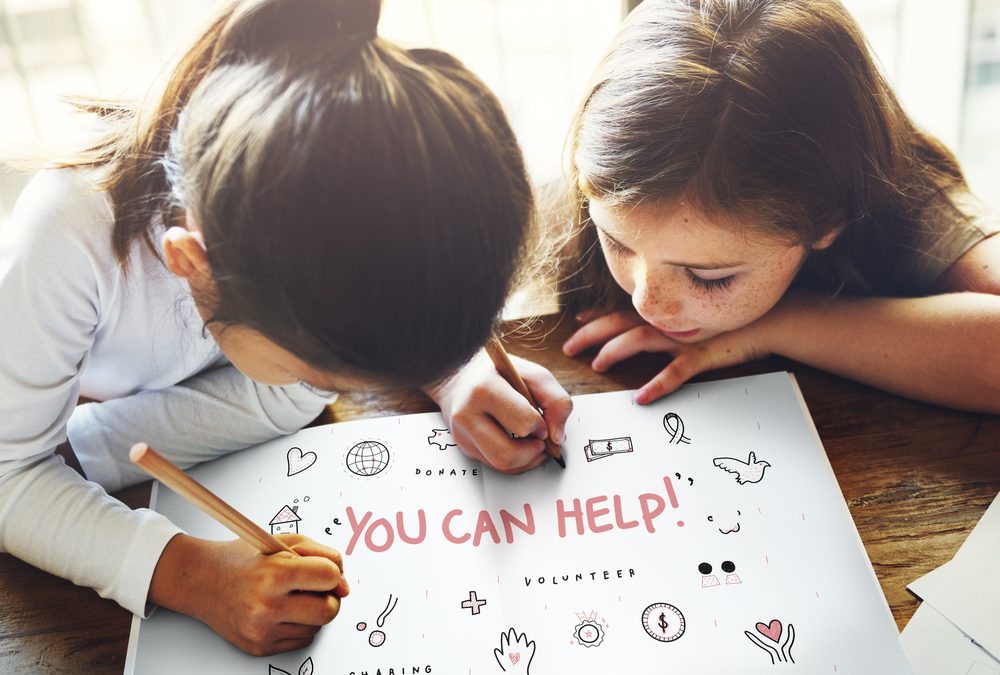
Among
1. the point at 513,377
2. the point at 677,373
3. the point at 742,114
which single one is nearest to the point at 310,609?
the point at 513,377

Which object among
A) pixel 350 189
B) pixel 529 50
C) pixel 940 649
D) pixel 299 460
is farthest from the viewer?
pixel 529 50

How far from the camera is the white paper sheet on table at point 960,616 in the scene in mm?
562

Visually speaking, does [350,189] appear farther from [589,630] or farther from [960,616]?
[960,616]

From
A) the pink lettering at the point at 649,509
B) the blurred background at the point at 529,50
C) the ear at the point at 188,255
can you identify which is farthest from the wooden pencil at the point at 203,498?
the blurred background at the point at 529,50

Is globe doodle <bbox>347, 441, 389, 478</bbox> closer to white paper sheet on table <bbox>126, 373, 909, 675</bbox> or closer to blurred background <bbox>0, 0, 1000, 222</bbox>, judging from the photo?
white paper sheet on table <bbox>126, 373, 909, 675</bbox>

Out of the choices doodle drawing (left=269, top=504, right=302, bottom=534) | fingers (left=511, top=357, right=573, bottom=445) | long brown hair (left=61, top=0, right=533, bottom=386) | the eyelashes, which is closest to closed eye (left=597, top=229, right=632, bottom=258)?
the eyelashes

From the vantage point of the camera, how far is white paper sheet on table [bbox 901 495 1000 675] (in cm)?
56

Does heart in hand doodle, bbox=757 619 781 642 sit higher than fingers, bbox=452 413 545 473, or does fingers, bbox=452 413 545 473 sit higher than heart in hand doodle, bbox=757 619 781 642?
fingers, bbox=452 413 545 473

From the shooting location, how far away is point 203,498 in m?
0.50

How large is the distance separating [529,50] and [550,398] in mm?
689

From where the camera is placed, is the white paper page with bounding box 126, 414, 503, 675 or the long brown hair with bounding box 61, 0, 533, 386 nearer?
the long brown hair with bounding box 61, 0, 533, 386

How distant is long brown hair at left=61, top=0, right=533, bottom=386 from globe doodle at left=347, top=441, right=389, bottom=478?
17 cm

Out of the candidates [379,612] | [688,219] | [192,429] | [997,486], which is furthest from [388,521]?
[997,486]

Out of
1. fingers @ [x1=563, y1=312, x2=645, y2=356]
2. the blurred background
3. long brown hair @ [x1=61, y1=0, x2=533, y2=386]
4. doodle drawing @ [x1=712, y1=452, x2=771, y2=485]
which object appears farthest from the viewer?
the blurred background
